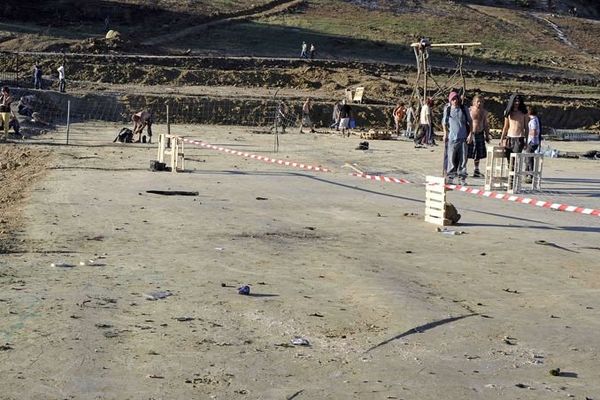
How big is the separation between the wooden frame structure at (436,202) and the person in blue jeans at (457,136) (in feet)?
17.5

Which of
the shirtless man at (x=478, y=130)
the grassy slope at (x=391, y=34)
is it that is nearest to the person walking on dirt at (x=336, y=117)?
the shirtless man at (x=478, y=130)

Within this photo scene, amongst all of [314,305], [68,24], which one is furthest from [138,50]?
[314,305]

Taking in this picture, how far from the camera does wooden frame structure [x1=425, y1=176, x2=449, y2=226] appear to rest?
15992mm

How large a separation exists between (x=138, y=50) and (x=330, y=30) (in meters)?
13.8

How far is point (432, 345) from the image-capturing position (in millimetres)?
9109

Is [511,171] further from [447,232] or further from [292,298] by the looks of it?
[292,298]

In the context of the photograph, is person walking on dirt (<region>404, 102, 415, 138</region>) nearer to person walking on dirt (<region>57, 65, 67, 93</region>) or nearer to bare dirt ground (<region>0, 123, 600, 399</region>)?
person walking on dirt (<region>57, 65, 67, 93</region>)

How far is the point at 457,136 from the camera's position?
21.6 meters

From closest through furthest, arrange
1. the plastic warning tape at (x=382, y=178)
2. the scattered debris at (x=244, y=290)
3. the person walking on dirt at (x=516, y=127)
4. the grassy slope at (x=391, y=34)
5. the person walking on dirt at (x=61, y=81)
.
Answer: the scattered debris at (x=244, y=290) → the person walking on dirt at (x=516, y=127) → the plastic warning tape at (x=382, y=178) → the person walking on dirt at (x=61, y=81) → the grassy slope at (x=391, y=34)

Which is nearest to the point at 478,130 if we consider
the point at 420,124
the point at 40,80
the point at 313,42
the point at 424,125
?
the point at 424,125

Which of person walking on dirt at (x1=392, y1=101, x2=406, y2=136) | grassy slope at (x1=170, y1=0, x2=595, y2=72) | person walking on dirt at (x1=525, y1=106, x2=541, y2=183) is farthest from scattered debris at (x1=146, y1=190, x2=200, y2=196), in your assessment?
grassy slope at (x1=170, y1=0, x2=595, y2=72)

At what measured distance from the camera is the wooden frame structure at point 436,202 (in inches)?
630

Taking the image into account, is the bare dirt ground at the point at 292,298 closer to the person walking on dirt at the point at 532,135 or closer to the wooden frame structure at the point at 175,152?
the person walking on dirt at the point at 532,135

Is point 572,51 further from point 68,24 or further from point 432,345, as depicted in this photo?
point 432,345
